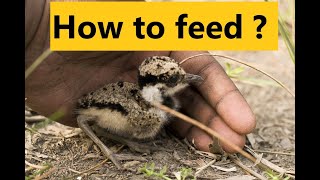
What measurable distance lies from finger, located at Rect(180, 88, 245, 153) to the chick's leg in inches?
23.6

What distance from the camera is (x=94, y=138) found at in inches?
117

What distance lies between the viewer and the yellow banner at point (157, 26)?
3.10 metres

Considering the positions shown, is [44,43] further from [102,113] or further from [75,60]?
[102,113]

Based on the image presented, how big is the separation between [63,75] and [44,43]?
0.85 feet

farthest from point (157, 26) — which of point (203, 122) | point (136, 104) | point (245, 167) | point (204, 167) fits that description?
point (245, 167)

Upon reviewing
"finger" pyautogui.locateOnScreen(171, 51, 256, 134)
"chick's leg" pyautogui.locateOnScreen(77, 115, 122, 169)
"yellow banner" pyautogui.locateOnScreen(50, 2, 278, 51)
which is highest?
"yellow banner" pyautogui.locateOnScreen(50, 2, 278, 51)

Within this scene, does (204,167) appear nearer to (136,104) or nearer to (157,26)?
(136,104)

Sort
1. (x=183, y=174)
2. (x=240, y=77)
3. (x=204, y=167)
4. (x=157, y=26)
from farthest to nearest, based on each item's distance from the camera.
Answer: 1. (x=240, y=77)
2. (x=157, y=26)
3. (x=204, y=167)
4. (x=183, y=174)

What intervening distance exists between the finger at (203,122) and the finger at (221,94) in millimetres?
57

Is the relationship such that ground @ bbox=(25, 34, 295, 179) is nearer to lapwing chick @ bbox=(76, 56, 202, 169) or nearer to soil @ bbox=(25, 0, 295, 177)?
soil @ bbox=(25, 0, 295, 177)

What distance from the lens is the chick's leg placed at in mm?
2857

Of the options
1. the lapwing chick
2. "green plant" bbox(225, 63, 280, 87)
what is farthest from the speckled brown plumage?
"green plant" bbox(225, 63, 280, 87)

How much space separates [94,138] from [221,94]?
0.87 meters

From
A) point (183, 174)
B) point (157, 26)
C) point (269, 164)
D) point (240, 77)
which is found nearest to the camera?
point (183, 174)
